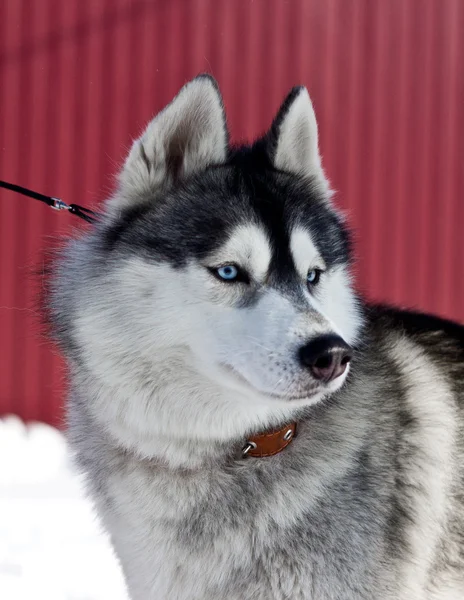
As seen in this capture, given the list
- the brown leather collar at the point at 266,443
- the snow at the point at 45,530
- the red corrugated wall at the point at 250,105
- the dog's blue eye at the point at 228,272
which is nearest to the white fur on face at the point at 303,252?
the dog's blue eye at the point at 228,272

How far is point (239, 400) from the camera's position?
188 centimetres

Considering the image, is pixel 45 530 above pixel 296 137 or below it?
below

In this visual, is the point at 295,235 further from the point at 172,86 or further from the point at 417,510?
the point at 172,86

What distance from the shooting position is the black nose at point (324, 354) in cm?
165

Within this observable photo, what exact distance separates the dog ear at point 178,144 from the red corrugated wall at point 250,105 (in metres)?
2.95

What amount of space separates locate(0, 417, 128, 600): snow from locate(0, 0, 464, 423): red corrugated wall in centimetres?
37

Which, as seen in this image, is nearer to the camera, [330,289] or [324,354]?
[324,354]

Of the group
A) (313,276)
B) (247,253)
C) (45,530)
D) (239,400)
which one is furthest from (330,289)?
(45,530)

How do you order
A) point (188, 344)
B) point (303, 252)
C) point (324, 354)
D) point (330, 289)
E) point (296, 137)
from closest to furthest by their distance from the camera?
point (324, 354), point (188, 344), point (303, 252), point (330, 289), point (296, 137)

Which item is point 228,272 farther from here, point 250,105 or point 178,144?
point 250,105

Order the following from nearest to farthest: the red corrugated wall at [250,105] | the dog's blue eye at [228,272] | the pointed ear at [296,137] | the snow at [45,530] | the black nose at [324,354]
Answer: the black nose at [324,354], the dog's blue eye at [228,272], the pointed ear at [296,137], the snow at [45,530], the red corrugated wall at [250,105]

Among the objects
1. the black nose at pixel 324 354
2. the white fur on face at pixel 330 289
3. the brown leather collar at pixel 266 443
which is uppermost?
the white fur on face at pixel 330 289

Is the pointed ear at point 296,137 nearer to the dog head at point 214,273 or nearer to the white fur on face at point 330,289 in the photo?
the dog head at point 214,273

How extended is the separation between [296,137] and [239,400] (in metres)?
0.90
